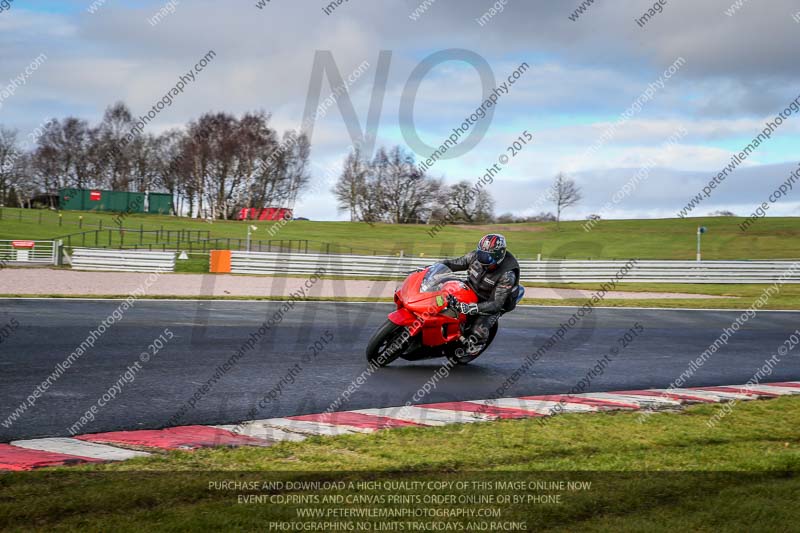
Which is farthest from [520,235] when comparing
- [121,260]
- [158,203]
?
[121,260]

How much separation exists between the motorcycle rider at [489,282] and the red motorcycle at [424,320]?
14 cm

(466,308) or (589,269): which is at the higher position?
(466,308)

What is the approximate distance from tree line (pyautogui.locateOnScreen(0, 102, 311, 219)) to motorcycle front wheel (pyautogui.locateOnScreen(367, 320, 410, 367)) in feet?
212

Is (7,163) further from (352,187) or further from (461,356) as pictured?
(461,356)

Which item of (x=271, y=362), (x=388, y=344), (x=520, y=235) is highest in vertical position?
(x=520, y=235)

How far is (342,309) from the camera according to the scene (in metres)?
18.6

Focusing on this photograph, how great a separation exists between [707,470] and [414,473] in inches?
87.2

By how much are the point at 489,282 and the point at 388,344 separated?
62.7 inches

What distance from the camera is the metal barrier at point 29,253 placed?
35.8 metres

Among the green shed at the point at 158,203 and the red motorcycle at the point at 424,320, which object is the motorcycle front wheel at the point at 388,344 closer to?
the red motorcycle at the point at 424,320

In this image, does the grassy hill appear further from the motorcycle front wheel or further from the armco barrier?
the motorcycle front wheel

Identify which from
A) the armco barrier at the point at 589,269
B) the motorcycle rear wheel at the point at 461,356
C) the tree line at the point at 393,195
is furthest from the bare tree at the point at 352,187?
the motorcycle rear wheel at the point at 461,356

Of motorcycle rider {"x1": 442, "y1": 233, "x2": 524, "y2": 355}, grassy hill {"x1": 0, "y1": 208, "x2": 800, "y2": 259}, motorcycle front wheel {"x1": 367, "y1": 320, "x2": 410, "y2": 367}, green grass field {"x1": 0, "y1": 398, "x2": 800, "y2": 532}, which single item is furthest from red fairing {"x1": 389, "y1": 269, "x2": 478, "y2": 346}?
grassy hill {"x1": 0, "y1": 208, "x2": 800, "y2": 259}

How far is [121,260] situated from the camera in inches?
1323
